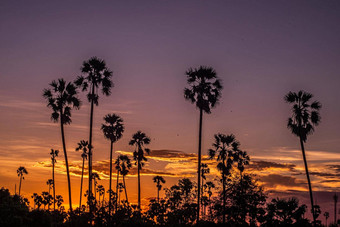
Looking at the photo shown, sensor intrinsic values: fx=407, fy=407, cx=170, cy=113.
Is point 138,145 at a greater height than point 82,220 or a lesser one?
greater

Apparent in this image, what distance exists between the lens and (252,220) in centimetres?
5428

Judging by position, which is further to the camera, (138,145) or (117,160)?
(117,160)

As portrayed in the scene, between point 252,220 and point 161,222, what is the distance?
48.4 feet

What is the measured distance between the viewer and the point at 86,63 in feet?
172

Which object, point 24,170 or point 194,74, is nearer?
point 194,74

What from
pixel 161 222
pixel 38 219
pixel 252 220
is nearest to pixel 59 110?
pixel 38 219

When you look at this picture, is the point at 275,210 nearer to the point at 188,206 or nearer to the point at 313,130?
the point at 313,130

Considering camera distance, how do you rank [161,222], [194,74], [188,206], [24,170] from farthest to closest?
Result: [24,170], [188,206], [161,222], [194,74]

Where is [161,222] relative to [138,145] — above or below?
below

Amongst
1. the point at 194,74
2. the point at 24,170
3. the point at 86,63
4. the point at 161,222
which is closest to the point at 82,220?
the point at 161,222

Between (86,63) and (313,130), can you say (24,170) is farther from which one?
(313,130)

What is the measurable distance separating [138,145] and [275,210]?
3525 cm

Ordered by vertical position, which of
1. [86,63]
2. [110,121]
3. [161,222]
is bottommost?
[161,222]

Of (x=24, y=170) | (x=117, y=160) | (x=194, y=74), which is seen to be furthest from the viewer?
(x=24, y=170)
